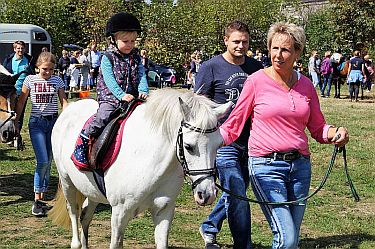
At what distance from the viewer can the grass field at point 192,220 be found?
6367 mm

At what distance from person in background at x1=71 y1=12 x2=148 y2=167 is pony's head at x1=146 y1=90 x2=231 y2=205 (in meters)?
0.73

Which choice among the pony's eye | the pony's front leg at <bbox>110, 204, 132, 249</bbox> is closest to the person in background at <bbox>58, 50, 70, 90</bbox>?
the pony's front leg at <bbox>110, 204, 132, 249</bbox>

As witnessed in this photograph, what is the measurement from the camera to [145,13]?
35125 millimetres

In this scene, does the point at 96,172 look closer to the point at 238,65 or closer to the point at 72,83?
the point at 238,65

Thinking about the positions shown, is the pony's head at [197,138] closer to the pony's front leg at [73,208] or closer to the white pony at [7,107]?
the pony's front leg at [73,208]

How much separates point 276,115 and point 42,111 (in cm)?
404

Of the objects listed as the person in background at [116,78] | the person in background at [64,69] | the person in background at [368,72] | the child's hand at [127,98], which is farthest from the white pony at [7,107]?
the person in background at [368,72]

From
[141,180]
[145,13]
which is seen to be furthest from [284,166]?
[145,13]

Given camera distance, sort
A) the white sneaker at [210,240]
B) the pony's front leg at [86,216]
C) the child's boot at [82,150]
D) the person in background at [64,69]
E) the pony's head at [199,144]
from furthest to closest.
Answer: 1. the person in background at [64,69]
2. the pony's front leg at [86,216]
3. the white sneaker at [210,240]
4. the child's boot at [82,150]
5. the pony's head at [199,144]

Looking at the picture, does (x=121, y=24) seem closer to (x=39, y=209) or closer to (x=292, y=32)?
(x=292, y=32)

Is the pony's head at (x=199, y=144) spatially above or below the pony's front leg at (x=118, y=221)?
above

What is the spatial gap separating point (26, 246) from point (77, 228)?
0.58 m

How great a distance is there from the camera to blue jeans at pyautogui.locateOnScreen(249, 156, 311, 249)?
4074 millimetres

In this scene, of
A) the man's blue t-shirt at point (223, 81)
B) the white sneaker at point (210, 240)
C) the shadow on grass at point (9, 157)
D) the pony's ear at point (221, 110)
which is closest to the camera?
the pony's ear at point (221, 110)
